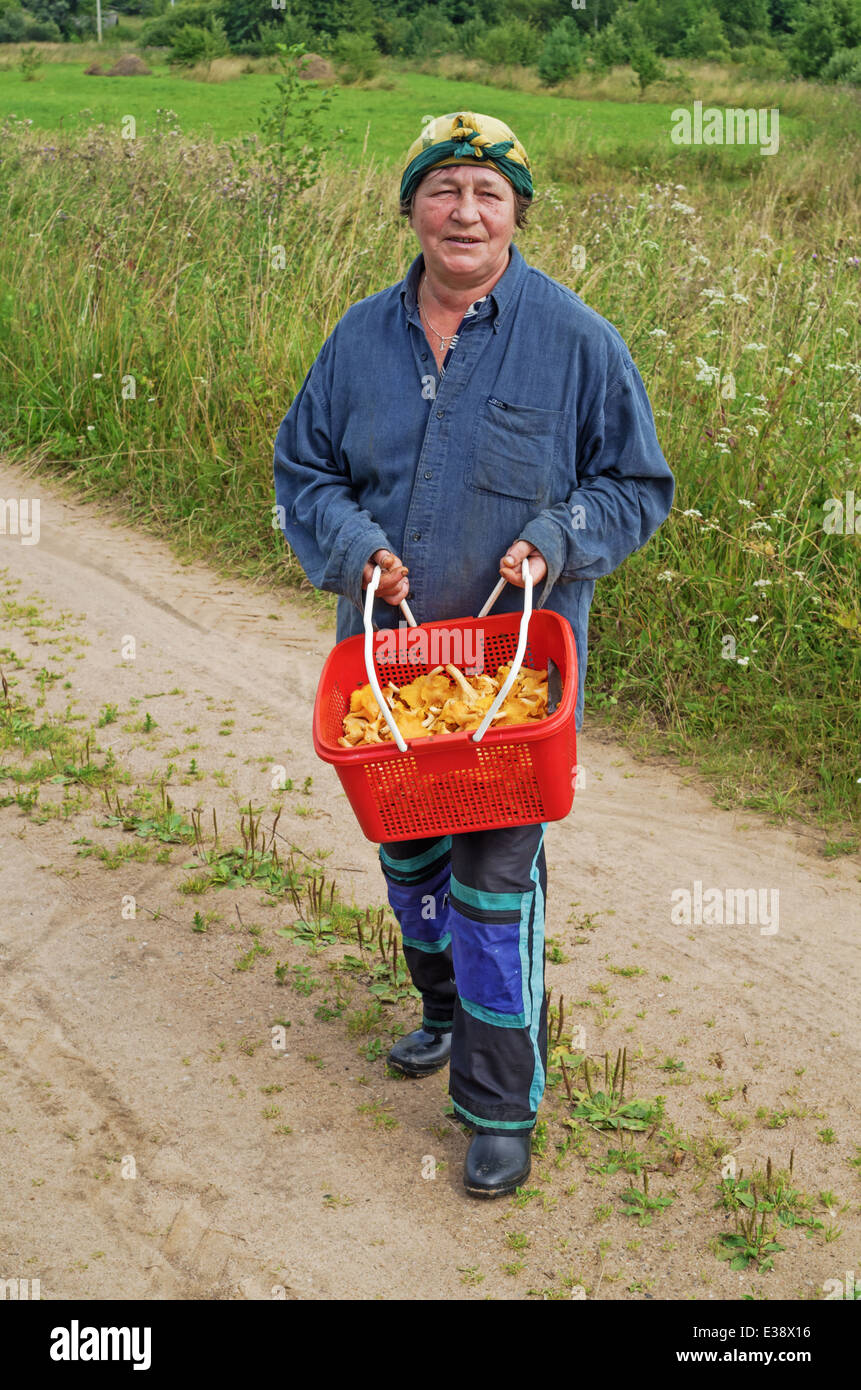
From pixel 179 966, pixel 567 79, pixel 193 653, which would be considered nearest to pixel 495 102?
pixel 567 79

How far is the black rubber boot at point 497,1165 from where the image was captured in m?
2.99

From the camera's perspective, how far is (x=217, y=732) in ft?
17.7

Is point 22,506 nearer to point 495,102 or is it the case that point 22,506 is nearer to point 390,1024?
point 390,1024

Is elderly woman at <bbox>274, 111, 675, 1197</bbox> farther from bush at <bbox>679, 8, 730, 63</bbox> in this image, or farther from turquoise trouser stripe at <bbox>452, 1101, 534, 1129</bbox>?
bush at <bbox>679, 8, 730, 63</bbox>

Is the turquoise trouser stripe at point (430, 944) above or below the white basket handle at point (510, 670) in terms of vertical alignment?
below

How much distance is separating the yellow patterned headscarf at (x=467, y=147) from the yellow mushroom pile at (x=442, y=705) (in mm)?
1019

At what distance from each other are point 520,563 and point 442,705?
327 mm

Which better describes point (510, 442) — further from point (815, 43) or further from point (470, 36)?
point (470, 36)

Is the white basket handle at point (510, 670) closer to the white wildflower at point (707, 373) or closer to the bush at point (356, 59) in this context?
the white wildflower at point (707, 373)

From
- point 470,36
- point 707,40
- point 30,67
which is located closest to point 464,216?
point 30,67

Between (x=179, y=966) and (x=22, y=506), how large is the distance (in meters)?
4.54

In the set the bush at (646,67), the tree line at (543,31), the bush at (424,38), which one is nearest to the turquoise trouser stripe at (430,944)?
the tree line at (543,31)

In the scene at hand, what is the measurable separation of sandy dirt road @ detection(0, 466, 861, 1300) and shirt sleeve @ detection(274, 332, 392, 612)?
51.5 inches

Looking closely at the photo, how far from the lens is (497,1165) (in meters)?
2.99
